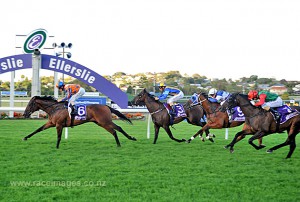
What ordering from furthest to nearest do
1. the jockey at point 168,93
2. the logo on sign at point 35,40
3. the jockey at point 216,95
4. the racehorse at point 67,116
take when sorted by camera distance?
1. the logo on sign at point 35,40
2. the jockey at point 216,95
3. the jockey at point 168,93
4. the racehorse at point 67,116

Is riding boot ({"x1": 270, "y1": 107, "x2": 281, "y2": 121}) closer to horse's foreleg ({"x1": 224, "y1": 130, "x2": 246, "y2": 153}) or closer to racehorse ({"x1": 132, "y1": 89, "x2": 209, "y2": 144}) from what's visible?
horse's foreleg ({"x1": 224, "y1": 130, "x2": 246, "y2": 153})

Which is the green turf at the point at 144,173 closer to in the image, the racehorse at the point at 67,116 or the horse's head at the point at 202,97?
the racehorse at the point at 67,116

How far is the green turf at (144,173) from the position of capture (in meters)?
5.32

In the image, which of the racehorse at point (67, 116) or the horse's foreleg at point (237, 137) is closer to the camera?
the horse's foreleg at point (237, 137)

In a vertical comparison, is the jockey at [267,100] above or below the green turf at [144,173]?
above

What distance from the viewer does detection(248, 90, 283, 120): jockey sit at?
9.14 meters

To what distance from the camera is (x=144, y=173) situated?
670cm

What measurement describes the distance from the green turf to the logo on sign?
3.82 m

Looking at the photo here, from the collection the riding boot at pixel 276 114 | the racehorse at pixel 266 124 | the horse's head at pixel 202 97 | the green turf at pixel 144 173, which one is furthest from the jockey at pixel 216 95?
the riding boot at pixel 276 114

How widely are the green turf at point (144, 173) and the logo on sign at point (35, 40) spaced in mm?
3823

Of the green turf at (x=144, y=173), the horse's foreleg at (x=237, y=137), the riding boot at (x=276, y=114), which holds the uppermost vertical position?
the riding boot at (x=276, y=114)

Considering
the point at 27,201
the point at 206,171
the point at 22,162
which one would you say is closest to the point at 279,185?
the point at 206,171

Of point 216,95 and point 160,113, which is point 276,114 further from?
point 216,95

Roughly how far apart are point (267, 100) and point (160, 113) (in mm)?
2979
